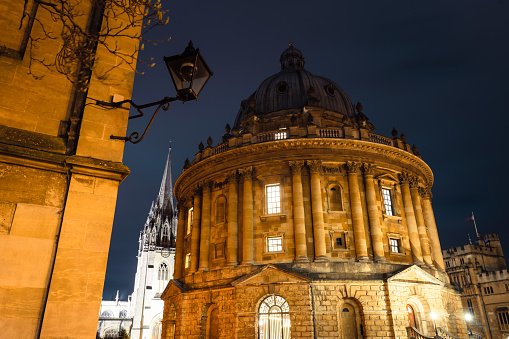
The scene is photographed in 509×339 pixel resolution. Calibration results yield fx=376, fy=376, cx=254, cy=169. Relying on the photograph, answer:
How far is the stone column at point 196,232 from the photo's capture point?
32.1 metres

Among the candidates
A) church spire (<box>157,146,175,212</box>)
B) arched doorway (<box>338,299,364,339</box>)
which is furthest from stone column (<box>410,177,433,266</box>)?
church spire (<box>157,146,175,212</box>)

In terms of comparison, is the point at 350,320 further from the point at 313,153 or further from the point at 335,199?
the point at 313,153

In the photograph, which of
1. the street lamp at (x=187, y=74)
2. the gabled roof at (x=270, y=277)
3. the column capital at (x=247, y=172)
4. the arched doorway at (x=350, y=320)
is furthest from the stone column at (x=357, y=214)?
the street lamp at (x=187, y=74)

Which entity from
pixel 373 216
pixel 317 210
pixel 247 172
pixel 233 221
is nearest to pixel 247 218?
pixel 233 221

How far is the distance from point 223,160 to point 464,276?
2462 inches

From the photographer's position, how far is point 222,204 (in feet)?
105

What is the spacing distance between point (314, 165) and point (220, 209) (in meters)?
8.92

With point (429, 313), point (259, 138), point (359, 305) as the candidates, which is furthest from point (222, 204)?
point (429, 313)

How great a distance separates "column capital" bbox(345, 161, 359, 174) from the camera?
29.2 meters

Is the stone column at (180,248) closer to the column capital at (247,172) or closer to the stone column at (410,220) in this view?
the column capital at (247,172)

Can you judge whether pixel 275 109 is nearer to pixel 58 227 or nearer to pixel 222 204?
pixel 222 204

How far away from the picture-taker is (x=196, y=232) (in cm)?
3312

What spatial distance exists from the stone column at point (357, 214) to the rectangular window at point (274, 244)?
5451 mm

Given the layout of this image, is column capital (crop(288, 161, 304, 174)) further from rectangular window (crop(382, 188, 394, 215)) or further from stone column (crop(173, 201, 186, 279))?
stone column (crop(173, 201, 186, 279))
